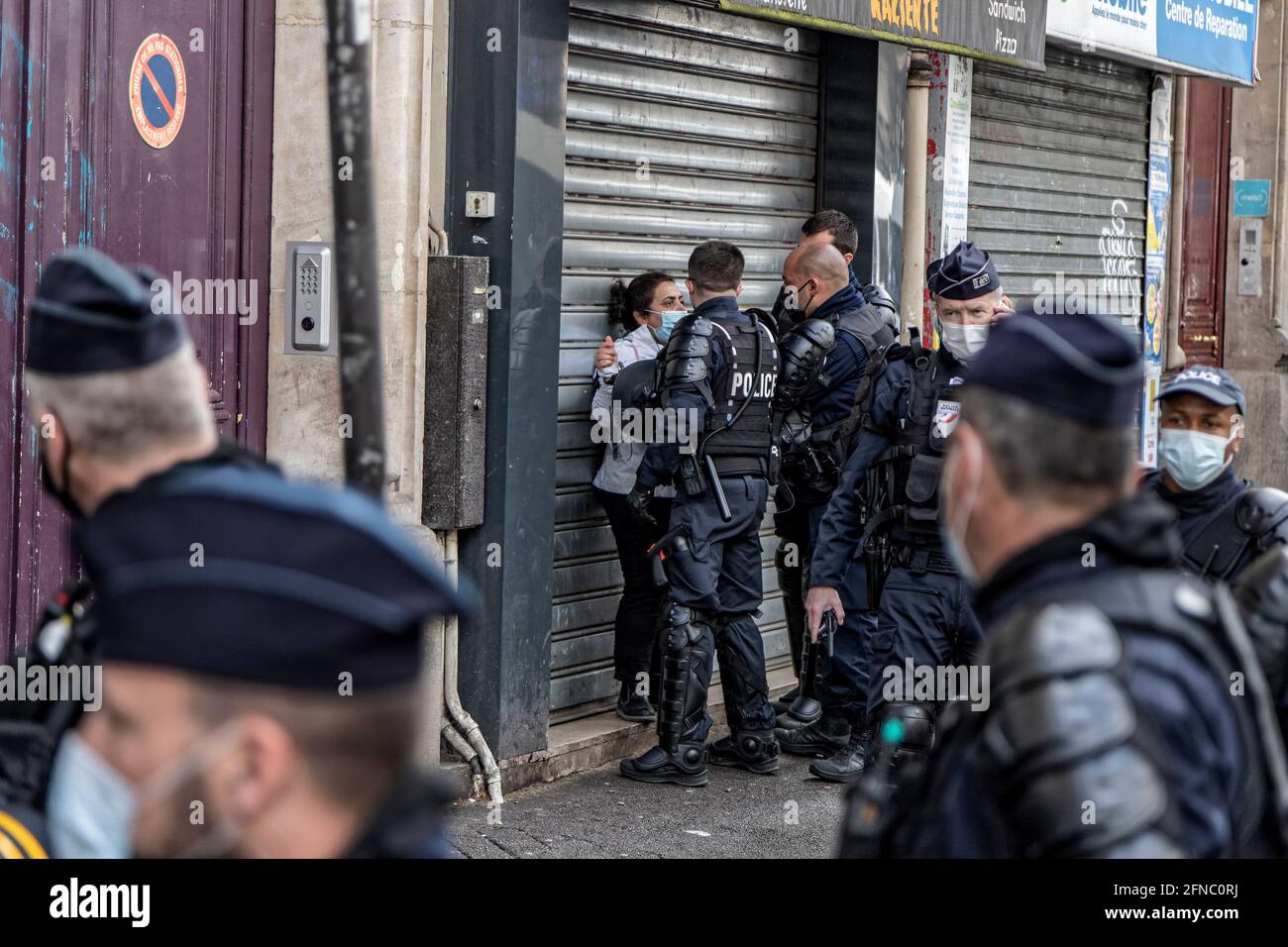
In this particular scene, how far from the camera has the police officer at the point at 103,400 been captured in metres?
2.46

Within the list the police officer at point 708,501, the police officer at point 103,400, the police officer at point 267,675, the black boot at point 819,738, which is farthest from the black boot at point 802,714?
the police officer at point 267,675

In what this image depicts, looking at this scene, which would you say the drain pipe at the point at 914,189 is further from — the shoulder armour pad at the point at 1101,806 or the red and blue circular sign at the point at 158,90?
the shoulder armour pad at the point at 1101,806

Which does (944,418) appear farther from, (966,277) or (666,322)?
(666,322)

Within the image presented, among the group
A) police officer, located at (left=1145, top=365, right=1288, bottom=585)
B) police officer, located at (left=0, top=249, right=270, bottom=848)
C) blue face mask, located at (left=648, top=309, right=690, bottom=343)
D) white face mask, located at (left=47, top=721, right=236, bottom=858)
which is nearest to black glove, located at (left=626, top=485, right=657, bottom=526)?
blue face mask, located at (left=648, top=309, right=690, bottom=343)

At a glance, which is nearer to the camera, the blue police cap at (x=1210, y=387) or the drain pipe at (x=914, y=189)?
the blue police cap at (x=1210, y=387)

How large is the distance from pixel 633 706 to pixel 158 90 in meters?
3.48

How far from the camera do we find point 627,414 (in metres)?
7.70

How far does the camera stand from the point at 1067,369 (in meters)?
2.26

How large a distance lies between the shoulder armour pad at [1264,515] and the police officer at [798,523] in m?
3.69

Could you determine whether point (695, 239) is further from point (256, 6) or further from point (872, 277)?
point (256, 6)

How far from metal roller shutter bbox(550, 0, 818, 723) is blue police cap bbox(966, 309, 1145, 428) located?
550 centimetres

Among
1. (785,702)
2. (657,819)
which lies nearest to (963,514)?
(657,819)
